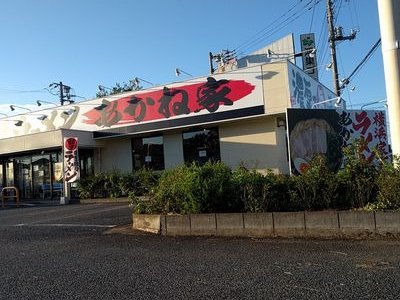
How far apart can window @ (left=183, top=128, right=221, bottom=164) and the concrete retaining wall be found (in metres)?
11.9

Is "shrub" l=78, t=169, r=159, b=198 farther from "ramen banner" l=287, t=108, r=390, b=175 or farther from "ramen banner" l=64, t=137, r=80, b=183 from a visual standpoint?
"ramen banner" l=287, t=108, r=390, b=175

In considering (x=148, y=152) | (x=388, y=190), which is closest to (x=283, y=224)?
(x=388, y=190)

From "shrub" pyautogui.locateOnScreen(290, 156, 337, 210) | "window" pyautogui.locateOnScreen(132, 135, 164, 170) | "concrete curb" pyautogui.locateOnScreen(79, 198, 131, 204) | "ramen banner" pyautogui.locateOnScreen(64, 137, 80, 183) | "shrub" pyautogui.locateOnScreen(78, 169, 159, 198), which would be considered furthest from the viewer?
"window" pyautogui.locateOnScreen(132, 135, 164, 170)

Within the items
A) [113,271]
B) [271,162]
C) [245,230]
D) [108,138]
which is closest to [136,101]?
[108,138]

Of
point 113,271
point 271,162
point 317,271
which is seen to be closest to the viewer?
point 317,271

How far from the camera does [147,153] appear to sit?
23719 mm

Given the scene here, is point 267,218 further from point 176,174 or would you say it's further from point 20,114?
point 20,114

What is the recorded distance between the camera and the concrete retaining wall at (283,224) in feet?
26.5

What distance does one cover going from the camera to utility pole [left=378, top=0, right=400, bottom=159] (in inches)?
383

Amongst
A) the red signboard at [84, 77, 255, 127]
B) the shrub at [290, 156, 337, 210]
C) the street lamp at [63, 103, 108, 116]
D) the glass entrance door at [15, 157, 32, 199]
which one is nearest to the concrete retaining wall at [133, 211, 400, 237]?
the shrub at [290, 156, 337, 210]

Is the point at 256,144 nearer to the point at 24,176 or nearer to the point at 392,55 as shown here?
the point at 392,55

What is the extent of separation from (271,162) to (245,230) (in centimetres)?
1143

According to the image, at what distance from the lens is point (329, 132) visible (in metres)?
18.2

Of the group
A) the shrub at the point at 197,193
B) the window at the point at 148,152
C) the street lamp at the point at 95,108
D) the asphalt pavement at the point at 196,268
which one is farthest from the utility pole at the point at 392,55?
the street lamp at the point at 95,108
